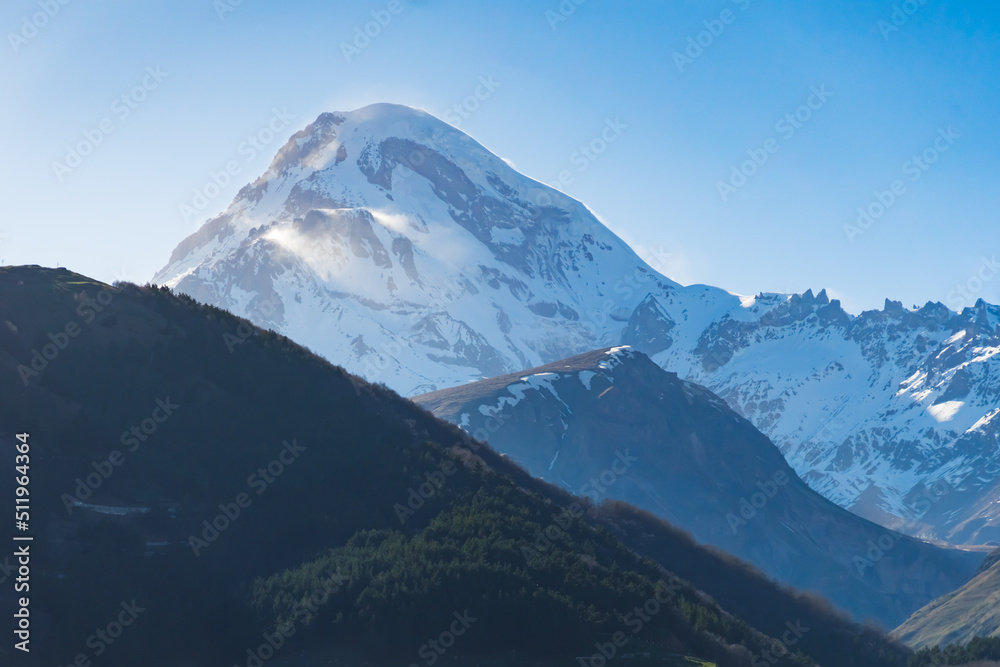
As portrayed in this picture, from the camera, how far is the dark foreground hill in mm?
77812

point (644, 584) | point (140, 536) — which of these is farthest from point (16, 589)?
point (644, 584)

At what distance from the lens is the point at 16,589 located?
7150cm

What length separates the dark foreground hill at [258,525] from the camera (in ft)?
255

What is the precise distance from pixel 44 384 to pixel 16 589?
21400 millimetres

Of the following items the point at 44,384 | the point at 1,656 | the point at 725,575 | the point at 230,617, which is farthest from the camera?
the point at 725,575

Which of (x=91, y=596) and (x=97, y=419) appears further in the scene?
(x=97, y=419)

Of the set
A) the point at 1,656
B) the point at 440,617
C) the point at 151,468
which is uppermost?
the point at 151,468

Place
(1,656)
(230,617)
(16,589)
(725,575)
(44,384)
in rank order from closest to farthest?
(1,656) → (16,589) → (230,617) → (44,384) → (725,575)

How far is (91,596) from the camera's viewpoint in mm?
75625

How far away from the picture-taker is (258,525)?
91.3 metres

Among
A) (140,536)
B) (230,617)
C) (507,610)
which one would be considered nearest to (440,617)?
(507,610)

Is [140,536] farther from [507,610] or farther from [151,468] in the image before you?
[507,610]

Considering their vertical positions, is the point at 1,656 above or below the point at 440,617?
below

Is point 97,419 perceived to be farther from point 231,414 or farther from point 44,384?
point 231,414
